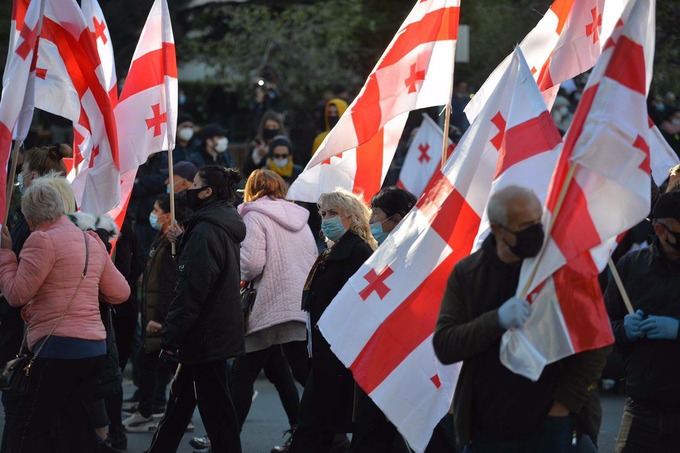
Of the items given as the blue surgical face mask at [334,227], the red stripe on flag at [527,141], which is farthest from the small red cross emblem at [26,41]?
the red stripe on flag at [527,141]

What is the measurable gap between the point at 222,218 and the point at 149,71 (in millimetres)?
1536

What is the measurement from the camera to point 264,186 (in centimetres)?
845

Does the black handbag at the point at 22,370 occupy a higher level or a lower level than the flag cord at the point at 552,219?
lower

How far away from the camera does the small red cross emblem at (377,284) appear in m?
5.66

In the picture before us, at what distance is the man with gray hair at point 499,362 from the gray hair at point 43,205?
8.58 feet

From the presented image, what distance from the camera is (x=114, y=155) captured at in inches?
309

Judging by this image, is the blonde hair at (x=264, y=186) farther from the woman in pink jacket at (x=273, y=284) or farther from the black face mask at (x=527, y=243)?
the black face mask at (x=527, y=243)

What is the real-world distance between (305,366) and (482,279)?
3.80m

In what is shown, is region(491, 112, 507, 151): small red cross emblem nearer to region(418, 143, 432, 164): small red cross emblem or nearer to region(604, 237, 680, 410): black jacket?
region(604, 237, 680, 410): black jacket

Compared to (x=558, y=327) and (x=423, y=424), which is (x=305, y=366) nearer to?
(x=423, y=424)

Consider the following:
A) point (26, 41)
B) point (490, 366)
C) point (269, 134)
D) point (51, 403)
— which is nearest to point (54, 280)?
point (51, 403)

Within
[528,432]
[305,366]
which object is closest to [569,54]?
[305,366]

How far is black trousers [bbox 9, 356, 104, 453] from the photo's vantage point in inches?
257

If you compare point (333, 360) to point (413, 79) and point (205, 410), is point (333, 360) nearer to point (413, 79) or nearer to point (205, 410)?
point (205, 410)
